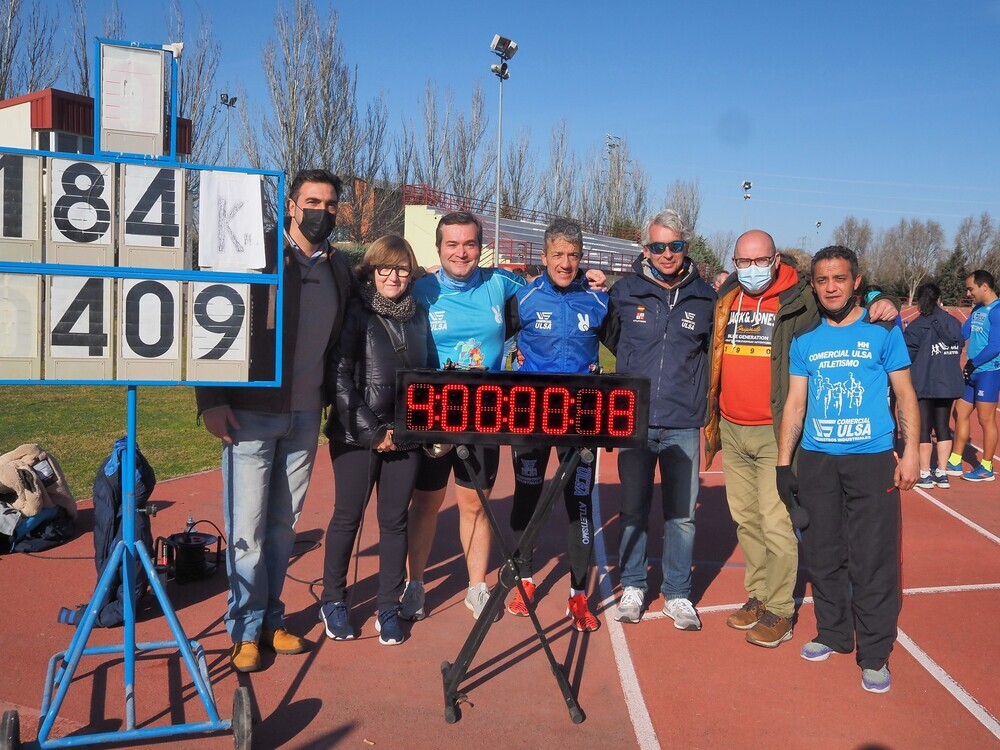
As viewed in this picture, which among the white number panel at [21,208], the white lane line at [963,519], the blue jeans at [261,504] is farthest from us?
the white lane line at [963,519]

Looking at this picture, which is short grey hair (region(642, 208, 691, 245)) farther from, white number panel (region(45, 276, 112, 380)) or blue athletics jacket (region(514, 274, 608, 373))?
white number panel (region(45, 276, 112, 380))

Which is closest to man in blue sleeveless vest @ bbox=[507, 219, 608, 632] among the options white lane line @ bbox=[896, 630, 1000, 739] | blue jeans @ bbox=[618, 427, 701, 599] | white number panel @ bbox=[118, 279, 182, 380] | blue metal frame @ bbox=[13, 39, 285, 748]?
blue jeans @ bbox=[618, 427, 701, 599]

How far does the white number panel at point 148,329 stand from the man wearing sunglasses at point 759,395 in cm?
315

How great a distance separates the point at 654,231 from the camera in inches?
200

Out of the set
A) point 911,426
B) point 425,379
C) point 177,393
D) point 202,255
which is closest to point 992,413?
point 911,426

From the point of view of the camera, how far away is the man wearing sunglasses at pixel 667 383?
5.10 meters

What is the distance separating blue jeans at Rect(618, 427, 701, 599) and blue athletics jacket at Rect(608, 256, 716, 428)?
17 centimetres

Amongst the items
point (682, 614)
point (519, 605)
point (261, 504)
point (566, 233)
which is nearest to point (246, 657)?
point (261, 504)

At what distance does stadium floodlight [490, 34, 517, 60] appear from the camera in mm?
28938

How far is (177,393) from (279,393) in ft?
42.7

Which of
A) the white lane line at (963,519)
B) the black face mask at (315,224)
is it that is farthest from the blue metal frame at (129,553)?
the white lane line at (963,519)

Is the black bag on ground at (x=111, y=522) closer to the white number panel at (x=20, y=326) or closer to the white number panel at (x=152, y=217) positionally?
the white number panel at (x=20, y=326)

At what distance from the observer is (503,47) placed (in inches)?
1147

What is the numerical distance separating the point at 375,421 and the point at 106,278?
167cm
